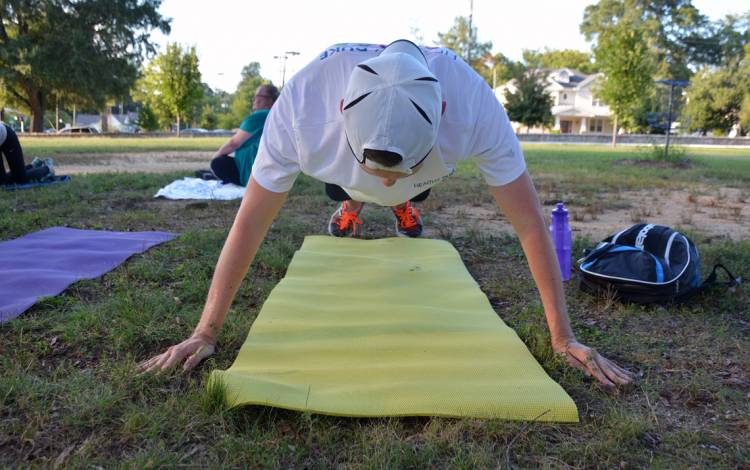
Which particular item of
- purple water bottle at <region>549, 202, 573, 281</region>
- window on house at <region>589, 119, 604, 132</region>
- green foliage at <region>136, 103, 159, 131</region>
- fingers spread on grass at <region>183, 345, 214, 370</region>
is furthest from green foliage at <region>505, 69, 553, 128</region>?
fingers spread on grass at <region>183, 345, 214, 370</region>

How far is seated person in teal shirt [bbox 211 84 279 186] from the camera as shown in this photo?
576cm

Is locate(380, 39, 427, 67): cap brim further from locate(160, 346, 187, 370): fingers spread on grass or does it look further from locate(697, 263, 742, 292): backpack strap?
locate(697, 263, 742, 292): backpack strap

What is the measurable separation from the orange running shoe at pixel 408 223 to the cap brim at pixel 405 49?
7.39 feet

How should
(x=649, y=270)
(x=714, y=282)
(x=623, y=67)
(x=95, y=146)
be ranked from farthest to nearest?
(x=623, y=67) → (x=95, y=146) → (x=714, y=282) → (x=649, y=270)

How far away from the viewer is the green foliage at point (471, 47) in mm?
52656

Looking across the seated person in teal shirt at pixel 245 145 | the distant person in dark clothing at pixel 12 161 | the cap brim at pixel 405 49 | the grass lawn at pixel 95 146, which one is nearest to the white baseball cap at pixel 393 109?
the cap brim at pixel 405 49

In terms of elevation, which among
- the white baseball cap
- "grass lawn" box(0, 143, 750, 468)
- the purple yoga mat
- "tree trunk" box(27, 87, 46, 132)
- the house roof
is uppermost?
the house roof

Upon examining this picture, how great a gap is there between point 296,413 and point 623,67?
19.6 m

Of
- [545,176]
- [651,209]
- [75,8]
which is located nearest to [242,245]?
[651,209]

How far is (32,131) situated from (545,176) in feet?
93.8

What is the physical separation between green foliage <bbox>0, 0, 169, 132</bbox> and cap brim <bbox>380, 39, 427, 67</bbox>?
A: 2837cm

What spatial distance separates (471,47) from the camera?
52.8m

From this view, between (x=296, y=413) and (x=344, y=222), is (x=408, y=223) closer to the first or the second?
(x=344, y=222)

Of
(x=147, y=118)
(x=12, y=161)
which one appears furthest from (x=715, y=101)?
(x=12, y=161)
